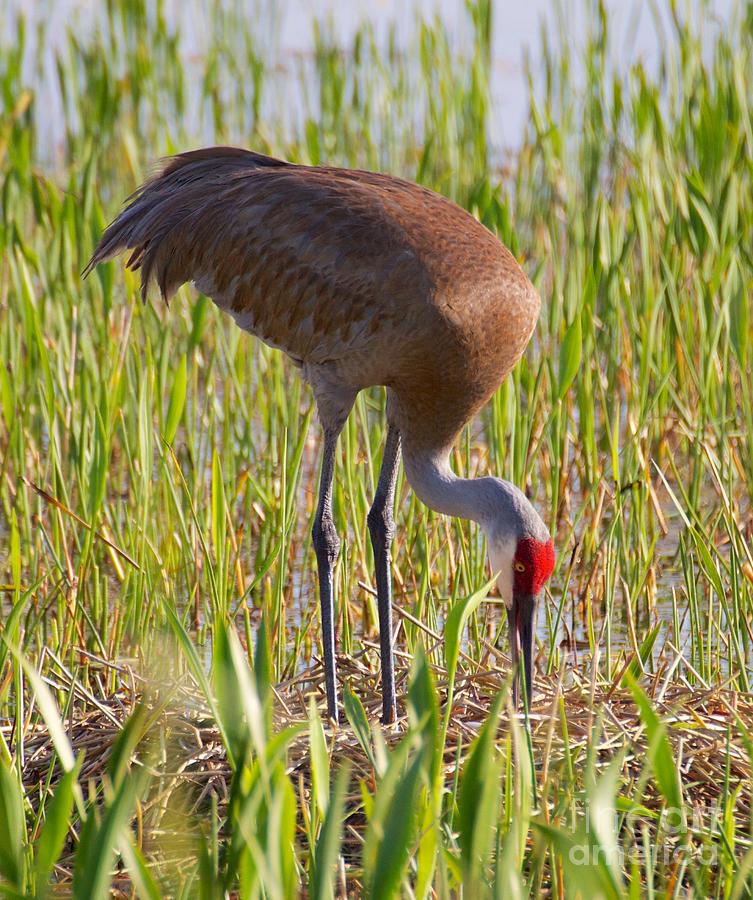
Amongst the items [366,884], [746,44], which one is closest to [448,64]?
[746,44]

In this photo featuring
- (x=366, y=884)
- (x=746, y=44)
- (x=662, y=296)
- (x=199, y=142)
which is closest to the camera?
(x=366, y=884)

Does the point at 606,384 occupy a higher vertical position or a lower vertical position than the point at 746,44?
lower

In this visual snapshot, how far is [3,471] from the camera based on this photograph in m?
4.91

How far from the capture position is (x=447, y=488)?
3984 mm

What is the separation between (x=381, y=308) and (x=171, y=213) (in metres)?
0.94

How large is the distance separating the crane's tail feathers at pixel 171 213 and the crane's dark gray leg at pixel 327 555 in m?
0.78

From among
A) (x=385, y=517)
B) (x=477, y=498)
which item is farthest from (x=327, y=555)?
(x=477, y=498)

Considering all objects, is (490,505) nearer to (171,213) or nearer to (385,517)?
(385,517)

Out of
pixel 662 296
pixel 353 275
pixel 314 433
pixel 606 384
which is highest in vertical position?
pixel 353 275

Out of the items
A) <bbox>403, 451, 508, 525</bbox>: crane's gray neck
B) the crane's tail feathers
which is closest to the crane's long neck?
<bbox>403, 451, 508, 525</bbox>: crane's gray neck

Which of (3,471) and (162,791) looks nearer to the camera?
(162,791)

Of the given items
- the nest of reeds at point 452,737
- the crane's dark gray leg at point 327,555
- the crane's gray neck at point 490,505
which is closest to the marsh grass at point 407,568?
the nest of reeds at point 452,737

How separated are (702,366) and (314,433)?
6.20ft

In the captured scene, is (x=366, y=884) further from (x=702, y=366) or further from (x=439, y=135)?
(x=439, y=135)
